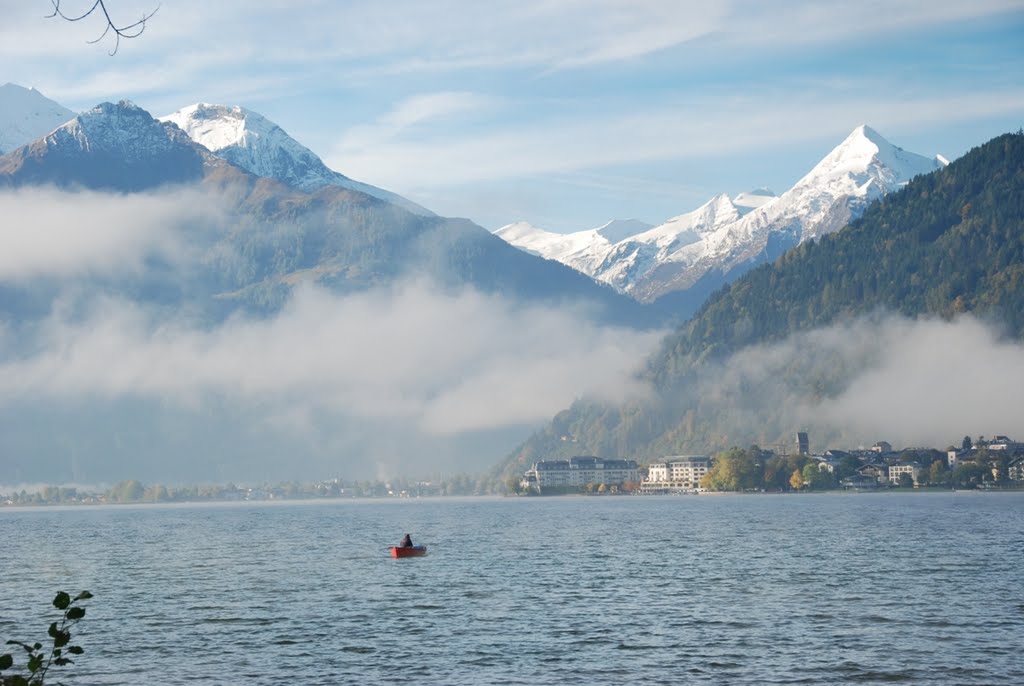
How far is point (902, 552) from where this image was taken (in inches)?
6038

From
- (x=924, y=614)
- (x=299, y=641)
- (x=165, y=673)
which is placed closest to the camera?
(x=165, y=673)

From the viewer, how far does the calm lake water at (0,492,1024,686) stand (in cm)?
7988

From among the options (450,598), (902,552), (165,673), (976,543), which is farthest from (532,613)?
(976,543)

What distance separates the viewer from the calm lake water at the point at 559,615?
7988 cm

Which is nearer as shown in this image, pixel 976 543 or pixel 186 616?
pixel 186 616

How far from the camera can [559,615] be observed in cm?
10325

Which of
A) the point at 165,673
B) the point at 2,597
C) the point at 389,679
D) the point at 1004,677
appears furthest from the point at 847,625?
the point at 2,597

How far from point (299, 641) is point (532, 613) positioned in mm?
20581

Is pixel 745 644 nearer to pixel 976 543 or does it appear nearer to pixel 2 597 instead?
pixel 2 597

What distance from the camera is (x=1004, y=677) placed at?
74.0 meters

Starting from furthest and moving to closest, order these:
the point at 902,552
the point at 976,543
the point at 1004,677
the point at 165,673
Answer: the point at 976,543 < the point at 902,552 < the point at 165,673 < the point at 1004,677

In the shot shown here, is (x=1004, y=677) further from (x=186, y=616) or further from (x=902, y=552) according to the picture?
(x=902, y=552)

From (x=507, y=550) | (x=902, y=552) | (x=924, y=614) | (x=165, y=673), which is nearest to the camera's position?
(x=165, y=673)

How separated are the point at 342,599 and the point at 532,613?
21.6 metres
